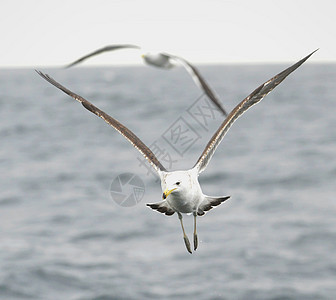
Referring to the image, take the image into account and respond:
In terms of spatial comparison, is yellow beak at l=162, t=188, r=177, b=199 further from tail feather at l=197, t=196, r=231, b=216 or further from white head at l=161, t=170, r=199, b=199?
tail feather at l=197, t=196, r=231, b=216

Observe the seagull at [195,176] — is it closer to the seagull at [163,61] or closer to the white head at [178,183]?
the white head at [178,183]

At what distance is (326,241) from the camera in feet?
107

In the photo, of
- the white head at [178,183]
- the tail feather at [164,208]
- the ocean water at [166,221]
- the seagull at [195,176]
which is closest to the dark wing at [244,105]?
the seagull at [195,176]

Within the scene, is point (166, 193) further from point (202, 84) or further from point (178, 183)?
point (202, 84)

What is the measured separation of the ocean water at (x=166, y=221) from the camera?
91.5 ft

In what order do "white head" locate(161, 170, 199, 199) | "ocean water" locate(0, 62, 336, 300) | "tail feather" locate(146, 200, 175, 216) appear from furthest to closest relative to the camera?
1. "ocean water" locate(0, 62, 336, 300)
2. "tail feather" locate(146, 200, 175, 216)
3. "white head" locate(161, 170, 199, 199)

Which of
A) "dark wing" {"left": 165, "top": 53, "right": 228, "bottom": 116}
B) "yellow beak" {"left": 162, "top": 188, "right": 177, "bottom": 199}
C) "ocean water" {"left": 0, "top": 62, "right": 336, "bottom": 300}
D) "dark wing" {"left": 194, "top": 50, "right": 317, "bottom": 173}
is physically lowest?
"yellow beak" {"left": 162, "top": 188, "right": 177, "bottom": 199}

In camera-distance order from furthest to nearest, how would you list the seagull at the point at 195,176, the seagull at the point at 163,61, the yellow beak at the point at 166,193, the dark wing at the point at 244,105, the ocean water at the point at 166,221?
the ocean water at the point at 166,221
the seagull at the point at 163,61
the dark wing at the point at 244,105
the seagull at the point at 195,176
the yellow beak at the point at 166,193

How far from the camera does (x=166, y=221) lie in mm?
38250

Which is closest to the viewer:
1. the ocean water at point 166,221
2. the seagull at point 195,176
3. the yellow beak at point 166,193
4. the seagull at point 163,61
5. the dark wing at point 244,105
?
the yellow beak at point 166,193

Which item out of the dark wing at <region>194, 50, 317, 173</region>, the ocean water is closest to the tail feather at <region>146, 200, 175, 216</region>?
the dark wing at <region>194, 50, 317, 173</region>

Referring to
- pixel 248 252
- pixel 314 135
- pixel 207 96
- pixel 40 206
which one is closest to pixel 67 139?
pixel 314 135

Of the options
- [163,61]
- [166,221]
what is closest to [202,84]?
[163,61]

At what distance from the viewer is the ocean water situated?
91.5 feet
